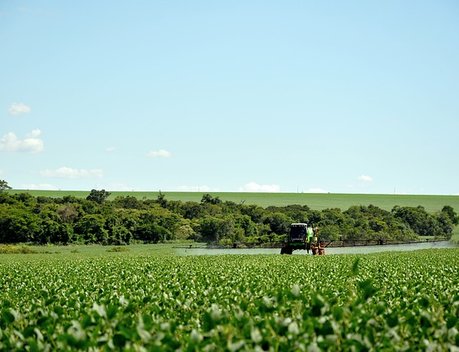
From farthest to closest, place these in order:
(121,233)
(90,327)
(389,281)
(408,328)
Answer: (121,233), (389,281), (408,328), (90,327)

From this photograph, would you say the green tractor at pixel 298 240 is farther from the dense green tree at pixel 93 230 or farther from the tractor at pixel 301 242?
the dense green tree at pixel 93 230

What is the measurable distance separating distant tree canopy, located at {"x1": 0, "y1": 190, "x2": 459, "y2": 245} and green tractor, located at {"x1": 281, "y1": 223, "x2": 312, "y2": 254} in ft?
141

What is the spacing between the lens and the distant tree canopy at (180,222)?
353 ft

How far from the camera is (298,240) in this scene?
6531 cm

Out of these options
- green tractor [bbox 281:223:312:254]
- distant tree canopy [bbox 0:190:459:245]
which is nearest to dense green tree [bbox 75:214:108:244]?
distant tree canopy [bbox 0:190:459:245]

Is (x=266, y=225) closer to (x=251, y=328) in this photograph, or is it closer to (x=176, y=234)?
(x=176, y=234)

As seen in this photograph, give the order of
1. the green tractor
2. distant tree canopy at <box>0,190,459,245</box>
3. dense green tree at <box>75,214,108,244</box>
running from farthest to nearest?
1. dense green tree at <box>75,214,108,244</box>
2. distant tree canopy at <box>0,190,459,245</box>
3. the green tractor

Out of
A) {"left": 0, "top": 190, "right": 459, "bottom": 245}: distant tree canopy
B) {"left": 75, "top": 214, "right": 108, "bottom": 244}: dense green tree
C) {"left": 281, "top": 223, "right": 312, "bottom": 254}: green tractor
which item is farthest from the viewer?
{"left": 75, "top": 214, "right": 108, "bottom": 244}: dense green tree

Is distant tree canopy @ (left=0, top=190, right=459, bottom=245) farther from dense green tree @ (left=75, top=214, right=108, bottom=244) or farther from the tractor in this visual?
the tractor

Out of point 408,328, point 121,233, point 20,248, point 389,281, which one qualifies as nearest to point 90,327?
point 408,328

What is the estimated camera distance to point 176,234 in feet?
400

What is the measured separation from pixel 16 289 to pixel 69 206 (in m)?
94.0

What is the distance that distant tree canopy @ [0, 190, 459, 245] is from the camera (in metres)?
108

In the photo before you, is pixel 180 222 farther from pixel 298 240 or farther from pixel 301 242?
pixel 301 242
